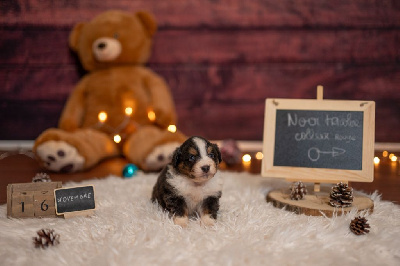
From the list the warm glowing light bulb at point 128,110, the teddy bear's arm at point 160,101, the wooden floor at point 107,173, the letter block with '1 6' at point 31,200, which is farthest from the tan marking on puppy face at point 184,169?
the warm glowing light bulb at point 128,110

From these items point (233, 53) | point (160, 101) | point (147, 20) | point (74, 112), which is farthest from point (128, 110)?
point (233, 53)

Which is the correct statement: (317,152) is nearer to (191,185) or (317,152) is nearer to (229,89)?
(191,185)

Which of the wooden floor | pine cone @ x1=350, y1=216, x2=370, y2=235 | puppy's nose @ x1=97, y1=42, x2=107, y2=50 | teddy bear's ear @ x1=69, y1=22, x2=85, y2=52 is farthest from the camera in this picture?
teddy bear's ear @ x1=69, y1=22, x2=85, y2=52

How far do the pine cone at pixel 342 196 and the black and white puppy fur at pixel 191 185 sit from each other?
0.41m

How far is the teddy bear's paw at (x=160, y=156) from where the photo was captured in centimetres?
192

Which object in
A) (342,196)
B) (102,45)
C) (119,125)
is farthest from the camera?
(119,125)

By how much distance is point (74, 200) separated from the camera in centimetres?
120

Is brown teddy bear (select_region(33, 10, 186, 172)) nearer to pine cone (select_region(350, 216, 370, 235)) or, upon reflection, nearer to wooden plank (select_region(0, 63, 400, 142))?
wooden plank (select_region(0, 63, 400, 142))

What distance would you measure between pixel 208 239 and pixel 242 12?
2.06 m

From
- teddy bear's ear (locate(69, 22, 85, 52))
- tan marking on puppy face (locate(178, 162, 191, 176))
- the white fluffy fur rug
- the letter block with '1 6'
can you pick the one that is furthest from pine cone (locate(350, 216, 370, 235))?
teddy bear's ear (locate(69, 22, 85, 52))

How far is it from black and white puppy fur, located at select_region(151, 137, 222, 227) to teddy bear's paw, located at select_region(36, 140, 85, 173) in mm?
898

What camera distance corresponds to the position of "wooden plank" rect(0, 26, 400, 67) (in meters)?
2.63

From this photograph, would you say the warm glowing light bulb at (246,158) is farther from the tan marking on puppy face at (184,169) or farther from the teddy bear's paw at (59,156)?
the tan marking on puppy face at (184,169)

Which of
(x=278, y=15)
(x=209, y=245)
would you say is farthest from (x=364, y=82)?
(x=209, y=245)
